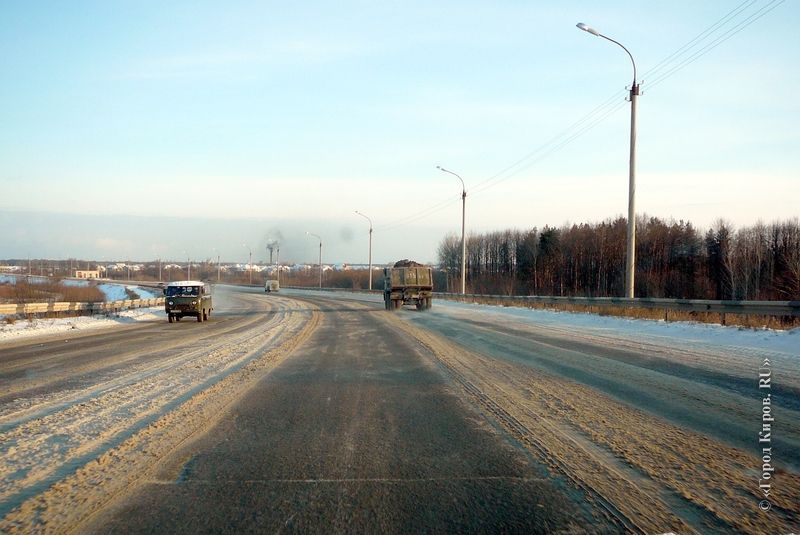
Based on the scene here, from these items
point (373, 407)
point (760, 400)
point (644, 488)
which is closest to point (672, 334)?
point (760, 400)

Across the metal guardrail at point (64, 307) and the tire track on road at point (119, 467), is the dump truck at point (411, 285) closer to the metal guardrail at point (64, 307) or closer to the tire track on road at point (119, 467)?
the metal guardrail at point (64, 307)

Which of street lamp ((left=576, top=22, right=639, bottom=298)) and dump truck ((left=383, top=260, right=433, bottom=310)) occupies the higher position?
street lamp ((left=576, top=22, right=639, bottom=298))

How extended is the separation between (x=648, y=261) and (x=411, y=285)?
2497 inches

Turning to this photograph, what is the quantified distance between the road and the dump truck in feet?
90.0

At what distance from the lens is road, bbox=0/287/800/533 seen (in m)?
4.57

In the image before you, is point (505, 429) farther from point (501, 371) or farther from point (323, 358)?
point (323, 358)

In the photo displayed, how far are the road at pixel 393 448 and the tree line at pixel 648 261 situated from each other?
2222 inches

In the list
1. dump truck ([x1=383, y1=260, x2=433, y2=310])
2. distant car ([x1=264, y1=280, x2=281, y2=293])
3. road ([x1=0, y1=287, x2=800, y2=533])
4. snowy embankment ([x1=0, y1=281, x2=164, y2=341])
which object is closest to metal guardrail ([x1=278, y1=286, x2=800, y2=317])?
road ([x1=0, y1=287, x2=800, y2=533])

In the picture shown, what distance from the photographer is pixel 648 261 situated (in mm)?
92375

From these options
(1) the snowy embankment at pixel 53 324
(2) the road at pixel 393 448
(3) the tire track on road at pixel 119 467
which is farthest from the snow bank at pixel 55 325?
(3) the tire track on road at pixel 119 467

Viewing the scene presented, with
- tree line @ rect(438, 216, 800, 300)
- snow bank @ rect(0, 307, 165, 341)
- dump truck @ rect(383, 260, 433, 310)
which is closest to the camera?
snow bank @ rect(0, 307, 165, 341)

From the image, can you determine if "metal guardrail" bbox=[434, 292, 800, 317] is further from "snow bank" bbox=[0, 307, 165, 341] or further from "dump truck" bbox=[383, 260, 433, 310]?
"snow bank" bbox=[0, 307, 165, 341]

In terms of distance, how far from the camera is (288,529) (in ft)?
14.1

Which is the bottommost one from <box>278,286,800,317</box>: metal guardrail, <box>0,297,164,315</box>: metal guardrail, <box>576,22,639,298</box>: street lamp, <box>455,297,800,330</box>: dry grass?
<box>0,297,164,315</box>: metal guardrail
